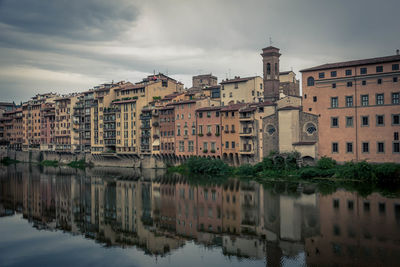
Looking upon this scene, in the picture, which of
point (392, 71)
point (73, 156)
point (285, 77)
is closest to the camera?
point (392, 71)

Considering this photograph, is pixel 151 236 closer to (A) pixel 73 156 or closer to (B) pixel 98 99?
(B) pixel 98 99

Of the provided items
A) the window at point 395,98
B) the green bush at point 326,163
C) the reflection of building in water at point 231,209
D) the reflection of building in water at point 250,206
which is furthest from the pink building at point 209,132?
the window at point 395,98

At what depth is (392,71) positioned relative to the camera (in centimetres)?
4647

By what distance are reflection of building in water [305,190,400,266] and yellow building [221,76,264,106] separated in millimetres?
35946

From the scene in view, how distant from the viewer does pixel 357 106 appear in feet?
161

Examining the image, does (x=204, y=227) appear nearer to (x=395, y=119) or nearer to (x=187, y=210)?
(x=187, y=210)

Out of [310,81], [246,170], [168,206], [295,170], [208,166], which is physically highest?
[310,81]

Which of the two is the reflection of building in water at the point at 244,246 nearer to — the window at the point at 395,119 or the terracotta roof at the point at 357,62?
the window at the point at 395,119

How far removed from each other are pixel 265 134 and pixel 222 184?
13.3 meters

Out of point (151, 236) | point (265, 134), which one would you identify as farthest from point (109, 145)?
point (151, 236)

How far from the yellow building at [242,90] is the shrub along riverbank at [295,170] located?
44.6 ft

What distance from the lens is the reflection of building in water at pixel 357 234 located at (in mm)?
18875

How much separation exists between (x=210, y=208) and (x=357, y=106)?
2719cm

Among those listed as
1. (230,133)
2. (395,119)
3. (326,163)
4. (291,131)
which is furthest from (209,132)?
(395,119)
